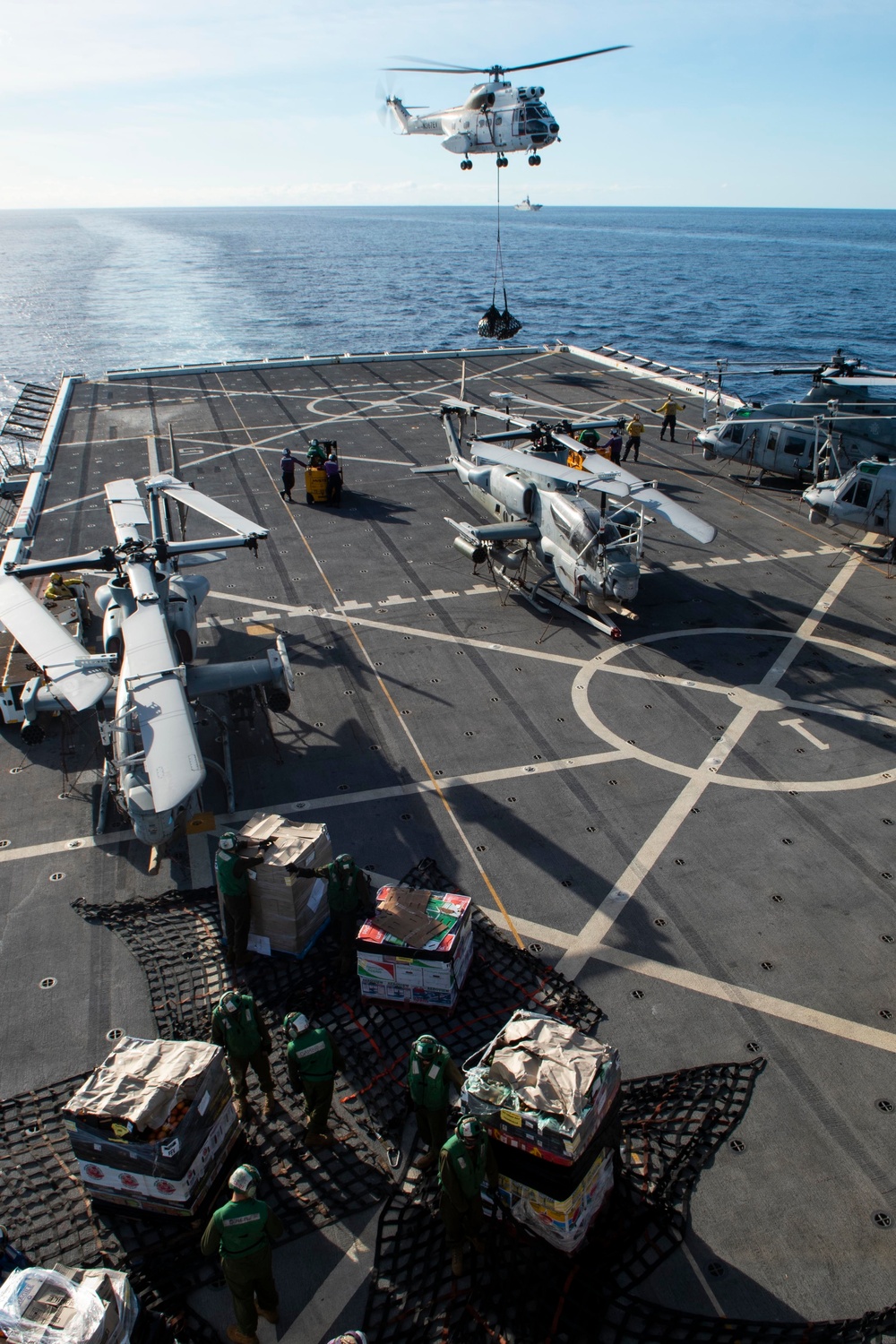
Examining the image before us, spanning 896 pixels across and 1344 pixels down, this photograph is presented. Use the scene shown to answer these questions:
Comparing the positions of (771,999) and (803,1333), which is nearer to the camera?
(803,1333)

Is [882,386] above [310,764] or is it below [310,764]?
above

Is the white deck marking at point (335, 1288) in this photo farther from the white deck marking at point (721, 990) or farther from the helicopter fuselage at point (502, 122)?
the helicopter fuselage at point (502, 122)

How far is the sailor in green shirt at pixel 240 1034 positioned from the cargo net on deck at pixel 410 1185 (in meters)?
1.00

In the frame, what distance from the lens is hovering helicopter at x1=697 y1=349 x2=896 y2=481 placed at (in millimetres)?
31781

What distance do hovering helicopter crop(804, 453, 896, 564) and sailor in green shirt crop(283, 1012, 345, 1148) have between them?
2484 cm

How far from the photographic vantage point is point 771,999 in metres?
12.6

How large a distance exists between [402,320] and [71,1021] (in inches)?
3783

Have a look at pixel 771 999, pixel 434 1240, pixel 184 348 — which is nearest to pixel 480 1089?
pixel 434 1240

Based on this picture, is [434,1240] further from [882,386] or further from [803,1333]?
[882,386]

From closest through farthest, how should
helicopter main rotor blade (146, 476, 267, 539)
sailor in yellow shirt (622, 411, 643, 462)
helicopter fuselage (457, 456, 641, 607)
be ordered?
helicopter main rotor blade (146, 476, 267, 539), helicopter fuselage (457, 456, 641, 607), sailor in yellow shirt (622, 411, 643, 462)

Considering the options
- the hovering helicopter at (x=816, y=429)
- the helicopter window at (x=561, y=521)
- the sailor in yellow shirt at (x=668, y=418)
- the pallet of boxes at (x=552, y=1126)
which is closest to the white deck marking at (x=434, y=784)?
the helicopter window at (x=561, y=521)

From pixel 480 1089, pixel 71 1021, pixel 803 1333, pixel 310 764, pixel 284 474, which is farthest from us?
pixel 284 474

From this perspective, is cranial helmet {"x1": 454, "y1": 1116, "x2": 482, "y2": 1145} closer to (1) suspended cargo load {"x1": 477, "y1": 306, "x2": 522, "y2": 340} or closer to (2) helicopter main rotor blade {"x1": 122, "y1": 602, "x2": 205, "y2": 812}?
(2) helicopter main rotor blade {"x1": 122, "y1": 602, "x2": 205, "y2": 812}

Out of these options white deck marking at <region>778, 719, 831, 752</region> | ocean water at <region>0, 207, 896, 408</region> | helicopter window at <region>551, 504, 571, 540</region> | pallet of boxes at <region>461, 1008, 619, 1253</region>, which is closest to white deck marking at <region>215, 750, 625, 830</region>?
white deck marking at <region>778, 719, 831, 752</region>
